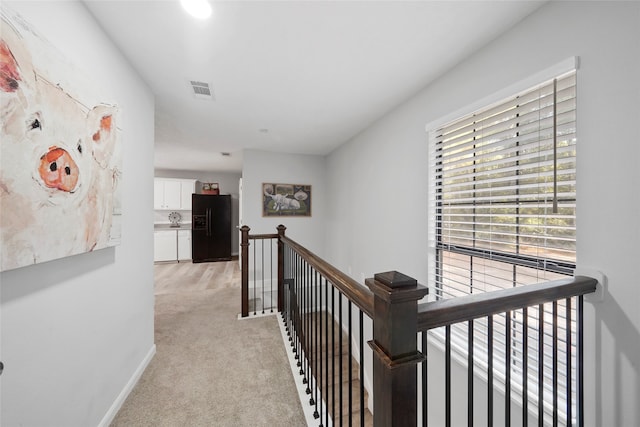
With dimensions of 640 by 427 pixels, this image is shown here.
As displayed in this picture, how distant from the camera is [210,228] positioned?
6238 millimetres

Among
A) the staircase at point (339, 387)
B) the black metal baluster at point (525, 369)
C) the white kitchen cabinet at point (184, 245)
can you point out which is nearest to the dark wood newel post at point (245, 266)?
the staircase at point (339, 387)

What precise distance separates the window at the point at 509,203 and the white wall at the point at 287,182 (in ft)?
9.00

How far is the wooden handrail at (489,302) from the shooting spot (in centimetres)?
71

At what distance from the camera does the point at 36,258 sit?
0.91 meters

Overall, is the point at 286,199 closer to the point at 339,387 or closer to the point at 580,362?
the point at 339,387

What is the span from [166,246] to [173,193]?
134cm

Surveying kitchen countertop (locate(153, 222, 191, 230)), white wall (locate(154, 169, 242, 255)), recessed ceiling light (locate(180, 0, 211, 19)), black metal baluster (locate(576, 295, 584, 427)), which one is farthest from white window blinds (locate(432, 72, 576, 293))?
kitchen countertop (locate(153, 222, 191, 230))

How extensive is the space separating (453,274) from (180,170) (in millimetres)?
6821

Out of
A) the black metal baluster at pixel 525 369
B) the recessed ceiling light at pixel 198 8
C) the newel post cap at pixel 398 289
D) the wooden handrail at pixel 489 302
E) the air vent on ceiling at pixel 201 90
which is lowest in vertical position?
the black metal baluster at pixel 525 369

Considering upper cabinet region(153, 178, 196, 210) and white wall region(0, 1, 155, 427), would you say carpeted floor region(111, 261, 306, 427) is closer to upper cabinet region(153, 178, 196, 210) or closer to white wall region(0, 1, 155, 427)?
white wall region(0, 1, 155, 427)

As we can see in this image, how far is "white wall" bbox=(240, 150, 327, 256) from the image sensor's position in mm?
4137

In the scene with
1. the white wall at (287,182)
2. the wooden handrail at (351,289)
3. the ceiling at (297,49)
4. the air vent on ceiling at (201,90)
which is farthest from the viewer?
the white wall at (287,182)

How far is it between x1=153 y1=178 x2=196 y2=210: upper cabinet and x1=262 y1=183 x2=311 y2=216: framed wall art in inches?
124

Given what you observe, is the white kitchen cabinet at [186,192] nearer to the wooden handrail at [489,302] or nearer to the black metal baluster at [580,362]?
the wooden handrail at [489,302]
